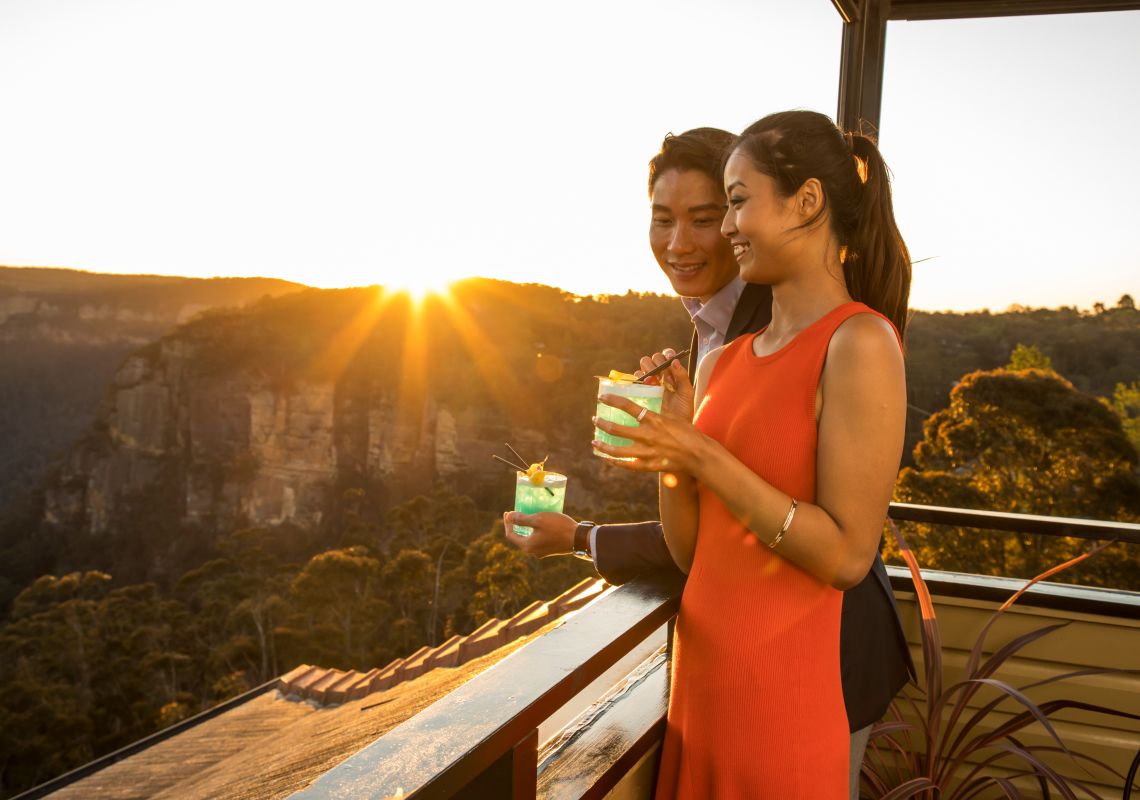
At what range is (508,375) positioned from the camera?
43656 millimetres

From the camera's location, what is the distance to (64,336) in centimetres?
6331

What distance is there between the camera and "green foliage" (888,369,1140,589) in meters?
12.9

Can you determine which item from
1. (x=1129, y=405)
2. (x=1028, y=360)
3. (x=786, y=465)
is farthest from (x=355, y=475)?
Answer: (x=786, y=465)

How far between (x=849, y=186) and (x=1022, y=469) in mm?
14522

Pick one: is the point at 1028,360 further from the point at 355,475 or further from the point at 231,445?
the point at 231,445

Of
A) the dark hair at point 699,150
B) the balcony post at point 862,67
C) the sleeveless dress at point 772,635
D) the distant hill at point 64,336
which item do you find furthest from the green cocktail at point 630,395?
the distant hill at point 64,336

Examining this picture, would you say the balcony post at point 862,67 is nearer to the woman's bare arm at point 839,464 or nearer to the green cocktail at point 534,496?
the green cocktail at point 534,496

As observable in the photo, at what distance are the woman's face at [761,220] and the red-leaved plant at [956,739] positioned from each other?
1042 millimetres

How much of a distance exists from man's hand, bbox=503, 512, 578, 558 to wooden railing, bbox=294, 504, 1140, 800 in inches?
7.9

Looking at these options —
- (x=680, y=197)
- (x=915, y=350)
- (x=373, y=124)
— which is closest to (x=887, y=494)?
(x=680, y=197)

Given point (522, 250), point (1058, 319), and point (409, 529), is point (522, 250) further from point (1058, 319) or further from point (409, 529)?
point (1058, 319)

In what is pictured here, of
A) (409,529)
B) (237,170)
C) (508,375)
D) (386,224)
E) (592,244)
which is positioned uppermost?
(237,170)

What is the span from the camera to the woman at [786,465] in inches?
36.9

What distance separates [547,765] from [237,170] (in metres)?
69.1
